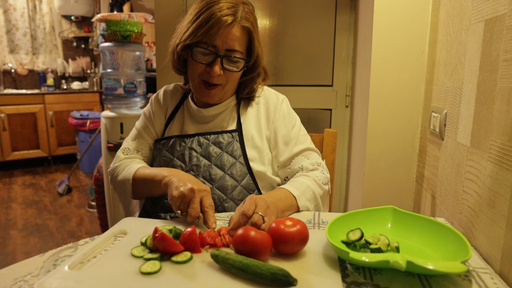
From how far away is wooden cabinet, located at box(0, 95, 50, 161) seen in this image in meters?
4.07

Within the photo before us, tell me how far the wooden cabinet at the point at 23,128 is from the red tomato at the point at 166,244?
4201mm

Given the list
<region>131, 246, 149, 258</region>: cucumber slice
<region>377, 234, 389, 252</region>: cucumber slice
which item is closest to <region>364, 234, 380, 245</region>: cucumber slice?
<region>377, 234, 389, 252</region>: cucumber slice

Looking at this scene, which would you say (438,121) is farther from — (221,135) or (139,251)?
(139,251)

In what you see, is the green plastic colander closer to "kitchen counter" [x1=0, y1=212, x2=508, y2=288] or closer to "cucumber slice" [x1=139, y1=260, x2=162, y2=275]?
"kitchen counter" [x1=0, y1=212, x2=508, y2=288]

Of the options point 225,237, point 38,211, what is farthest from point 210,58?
point 38,211

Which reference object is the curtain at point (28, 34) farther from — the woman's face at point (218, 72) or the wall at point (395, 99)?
the wall at point (395, 99)

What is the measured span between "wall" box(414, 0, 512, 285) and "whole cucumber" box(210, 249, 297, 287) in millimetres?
465

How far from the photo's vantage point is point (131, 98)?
9.07 ft

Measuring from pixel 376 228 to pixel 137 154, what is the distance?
772mm

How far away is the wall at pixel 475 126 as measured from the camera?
773 millimetres

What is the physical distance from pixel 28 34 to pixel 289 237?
488 centimetres

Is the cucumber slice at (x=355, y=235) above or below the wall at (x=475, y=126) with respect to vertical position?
below

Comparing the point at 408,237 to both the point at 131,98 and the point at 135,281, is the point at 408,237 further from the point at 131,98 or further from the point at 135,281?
the point at 131,98

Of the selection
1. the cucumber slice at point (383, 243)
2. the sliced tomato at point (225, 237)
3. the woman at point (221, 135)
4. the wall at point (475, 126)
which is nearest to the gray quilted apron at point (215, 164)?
the woman at point (221, 135)
